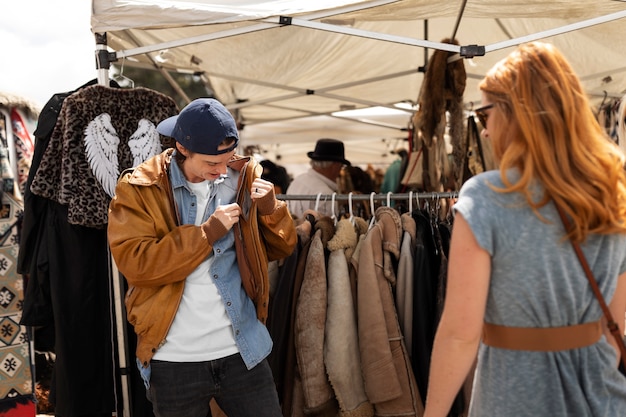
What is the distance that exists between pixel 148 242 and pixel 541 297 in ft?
4.19

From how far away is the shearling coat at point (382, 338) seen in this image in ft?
9.12

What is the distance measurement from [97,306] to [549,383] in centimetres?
230

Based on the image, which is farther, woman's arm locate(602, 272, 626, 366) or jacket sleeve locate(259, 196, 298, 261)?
jacket sleeve locate(259, 196, 298, 261)

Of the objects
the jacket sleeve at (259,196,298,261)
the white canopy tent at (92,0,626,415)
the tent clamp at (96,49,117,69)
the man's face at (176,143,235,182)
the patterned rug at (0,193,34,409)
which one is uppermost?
the white canopy tent at (92,0,626,415)

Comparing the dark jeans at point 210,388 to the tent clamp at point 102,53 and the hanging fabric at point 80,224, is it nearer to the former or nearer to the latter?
the hanging fabric at point 80,224

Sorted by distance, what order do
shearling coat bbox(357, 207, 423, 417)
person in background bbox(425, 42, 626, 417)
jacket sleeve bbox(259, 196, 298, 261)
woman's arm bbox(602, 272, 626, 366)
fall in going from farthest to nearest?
shearling coat bbox(357, 207, 423, 417)
jacket sleeve bbox(259, 196, 298, 261)
woman's arm bbox(602, 272, 626, 366)
person in background bbox(425, 42, 626, 417)

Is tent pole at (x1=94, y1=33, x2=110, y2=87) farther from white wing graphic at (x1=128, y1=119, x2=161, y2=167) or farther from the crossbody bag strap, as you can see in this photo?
the crossbody bag strap

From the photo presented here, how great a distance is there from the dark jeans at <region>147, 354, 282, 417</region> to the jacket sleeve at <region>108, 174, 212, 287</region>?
0.33 m

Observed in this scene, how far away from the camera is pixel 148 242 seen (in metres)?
2.05

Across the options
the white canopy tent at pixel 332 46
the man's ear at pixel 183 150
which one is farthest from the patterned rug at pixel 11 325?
the man's ear at pixel 183 150

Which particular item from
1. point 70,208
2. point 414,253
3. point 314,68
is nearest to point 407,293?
point 414,253

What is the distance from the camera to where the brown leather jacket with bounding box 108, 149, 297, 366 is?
203cm

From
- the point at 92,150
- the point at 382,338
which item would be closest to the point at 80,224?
the point at 92,150

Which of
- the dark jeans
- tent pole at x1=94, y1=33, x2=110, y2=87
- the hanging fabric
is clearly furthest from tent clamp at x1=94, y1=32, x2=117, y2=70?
the dark jeans
